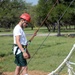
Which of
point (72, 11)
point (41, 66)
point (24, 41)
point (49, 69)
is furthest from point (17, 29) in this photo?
point (72, 11)

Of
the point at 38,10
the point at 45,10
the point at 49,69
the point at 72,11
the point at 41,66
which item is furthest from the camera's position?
the point at 38,10

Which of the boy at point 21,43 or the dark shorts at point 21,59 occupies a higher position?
the boy at point 21,43

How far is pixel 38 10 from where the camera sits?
176ft

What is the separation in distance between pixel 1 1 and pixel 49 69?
27.0 ft

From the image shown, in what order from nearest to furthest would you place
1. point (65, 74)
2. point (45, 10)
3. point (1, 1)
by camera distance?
point (65, 74)
point (1, 1)
point (45, 10)

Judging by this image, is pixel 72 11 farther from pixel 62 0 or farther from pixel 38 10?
pixel 38 10

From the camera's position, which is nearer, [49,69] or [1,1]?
[49,69]

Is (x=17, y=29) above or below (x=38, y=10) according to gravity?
above

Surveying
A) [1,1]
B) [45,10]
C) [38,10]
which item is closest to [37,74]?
[1,1]

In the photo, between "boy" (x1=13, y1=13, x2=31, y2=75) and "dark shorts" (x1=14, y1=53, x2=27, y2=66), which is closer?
"boy" (x1=13, y1=13, x2=31, y2=75)

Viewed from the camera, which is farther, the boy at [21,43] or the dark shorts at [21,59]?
the dark shorts at [21,59]

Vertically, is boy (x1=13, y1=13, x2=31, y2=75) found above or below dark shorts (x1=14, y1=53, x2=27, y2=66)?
above

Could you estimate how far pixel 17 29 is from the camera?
6734mm

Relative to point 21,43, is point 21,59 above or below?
below
